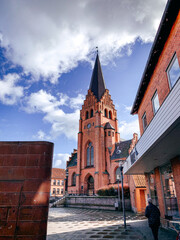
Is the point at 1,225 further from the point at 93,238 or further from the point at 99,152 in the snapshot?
the point at 99,152

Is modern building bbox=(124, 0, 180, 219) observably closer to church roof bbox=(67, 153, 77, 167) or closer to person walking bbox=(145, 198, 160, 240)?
person walking bbox=(145, 198, 160, 240)

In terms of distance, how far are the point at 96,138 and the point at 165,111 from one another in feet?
110

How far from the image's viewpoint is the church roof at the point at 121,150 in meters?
35.6

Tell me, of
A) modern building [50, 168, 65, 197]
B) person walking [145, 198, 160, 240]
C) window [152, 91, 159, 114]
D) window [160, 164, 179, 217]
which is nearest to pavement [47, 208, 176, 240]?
window [160, 164, 179, 217]

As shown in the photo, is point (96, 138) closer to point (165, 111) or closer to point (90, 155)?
point (90, 155)

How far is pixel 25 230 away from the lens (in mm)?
4211

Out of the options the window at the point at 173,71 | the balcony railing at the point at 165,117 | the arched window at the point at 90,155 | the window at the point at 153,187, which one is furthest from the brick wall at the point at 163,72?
the arched window at the point at 90,155

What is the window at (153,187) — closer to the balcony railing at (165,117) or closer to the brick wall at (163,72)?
the brick wall at (163,72)

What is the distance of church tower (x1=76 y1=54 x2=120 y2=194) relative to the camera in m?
36.5

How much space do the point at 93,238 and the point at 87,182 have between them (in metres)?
32.1

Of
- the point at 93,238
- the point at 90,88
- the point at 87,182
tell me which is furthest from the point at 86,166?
the point at 93,238

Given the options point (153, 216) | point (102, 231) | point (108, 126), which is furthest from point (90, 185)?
point (153, 216)

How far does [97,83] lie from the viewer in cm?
4850

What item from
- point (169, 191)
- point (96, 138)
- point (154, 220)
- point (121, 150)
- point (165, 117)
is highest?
point (96, 138)
